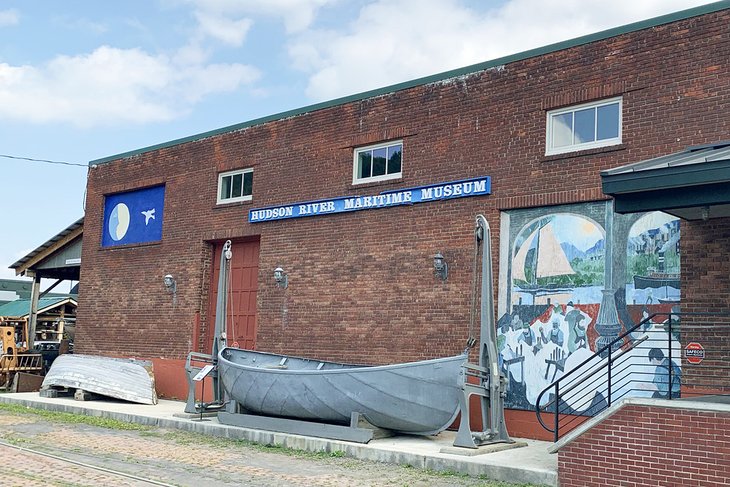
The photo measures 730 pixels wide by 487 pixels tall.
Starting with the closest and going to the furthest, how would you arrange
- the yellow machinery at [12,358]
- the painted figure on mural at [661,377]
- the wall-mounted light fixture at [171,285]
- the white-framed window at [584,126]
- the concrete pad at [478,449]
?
the concrete pad at [478,449], the painted figure on mural at [661,377], the white-framed window at [584,126], the wall-mounted light fixture at [171,285], the yellow machinery at [12,358]

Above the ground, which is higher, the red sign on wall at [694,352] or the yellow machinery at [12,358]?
the red sign on wall at [694,352]

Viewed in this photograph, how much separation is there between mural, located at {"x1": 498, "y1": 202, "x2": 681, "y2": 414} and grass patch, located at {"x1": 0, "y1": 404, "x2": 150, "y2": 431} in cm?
721

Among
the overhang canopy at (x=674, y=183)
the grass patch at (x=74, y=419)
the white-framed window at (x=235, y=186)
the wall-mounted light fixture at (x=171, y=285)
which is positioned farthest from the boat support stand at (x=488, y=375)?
the wall-mounted light fixture at (x=171, y=285)

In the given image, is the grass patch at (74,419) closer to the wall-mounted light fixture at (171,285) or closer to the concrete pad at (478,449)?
the wall-mounted light fixture at (171,285)

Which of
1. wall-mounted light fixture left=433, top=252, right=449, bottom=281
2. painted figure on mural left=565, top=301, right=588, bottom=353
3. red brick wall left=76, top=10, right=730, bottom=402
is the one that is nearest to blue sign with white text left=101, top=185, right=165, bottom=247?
red brick wall left=76, top=10, right=730, bottom=402

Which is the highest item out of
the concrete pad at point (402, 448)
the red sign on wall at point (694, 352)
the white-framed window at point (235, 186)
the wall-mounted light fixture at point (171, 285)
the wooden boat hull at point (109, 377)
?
the white-framed window at point (235, 186)

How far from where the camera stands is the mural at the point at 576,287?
1226cm

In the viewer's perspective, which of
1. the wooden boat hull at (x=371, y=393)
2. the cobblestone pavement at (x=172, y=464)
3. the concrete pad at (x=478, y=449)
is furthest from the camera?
the wooden boat hull at (x=371, y=393)

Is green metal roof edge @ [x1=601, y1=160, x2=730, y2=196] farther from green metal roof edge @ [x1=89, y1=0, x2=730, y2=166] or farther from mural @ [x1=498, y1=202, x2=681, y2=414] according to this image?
green metal roof edge @ [x1=89, y1=0, x2=730, y2=166]

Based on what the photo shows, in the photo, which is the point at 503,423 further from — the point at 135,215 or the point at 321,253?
the point at 135,215

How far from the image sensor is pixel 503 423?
41.8ft

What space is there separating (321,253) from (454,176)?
11.7ft

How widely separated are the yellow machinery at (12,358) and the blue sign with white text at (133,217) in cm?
372

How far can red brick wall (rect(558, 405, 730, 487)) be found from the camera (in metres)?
9.05
